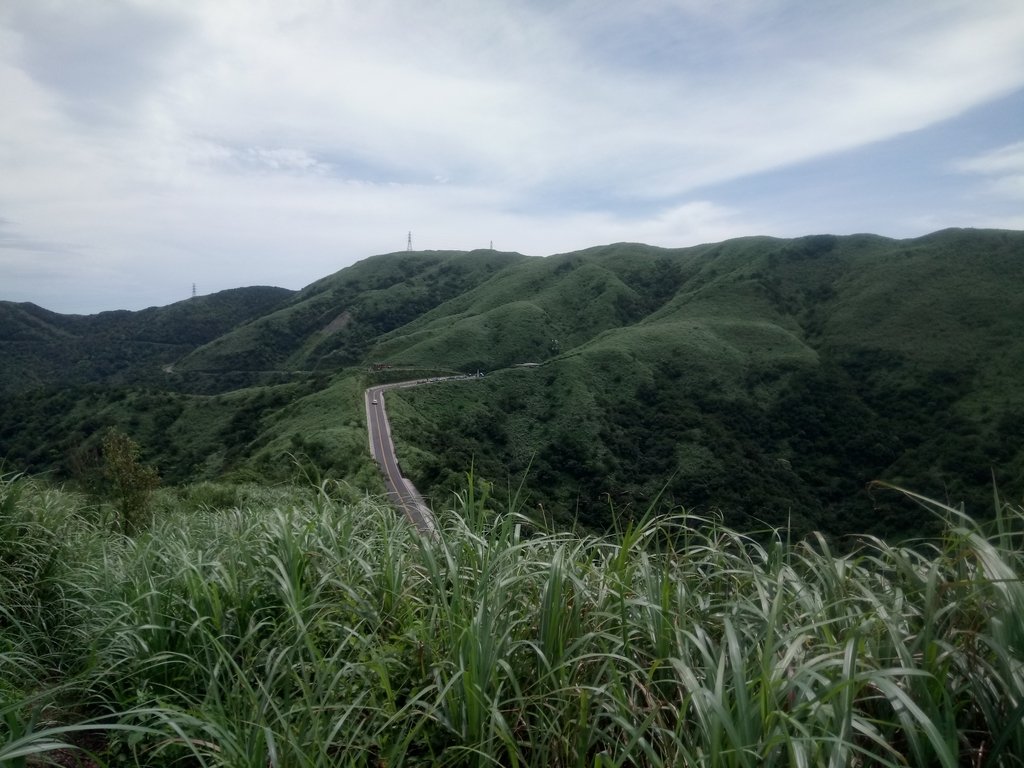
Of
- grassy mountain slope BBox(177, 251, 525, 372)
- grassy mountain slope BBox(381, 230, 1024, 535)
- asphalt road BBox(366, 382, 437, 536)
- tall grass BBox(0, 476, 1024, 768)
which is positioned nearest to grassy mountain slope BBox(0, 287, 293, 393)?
grassy mountain slope BBox(177, 251, 525, 372)

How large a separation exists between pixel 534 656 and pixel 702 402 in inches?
1918

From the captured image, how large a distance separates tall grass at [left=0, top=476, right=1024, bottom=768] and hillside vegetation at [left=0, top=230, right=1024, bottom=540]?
49.8 feet

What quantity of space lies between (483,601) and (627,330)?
62595mm

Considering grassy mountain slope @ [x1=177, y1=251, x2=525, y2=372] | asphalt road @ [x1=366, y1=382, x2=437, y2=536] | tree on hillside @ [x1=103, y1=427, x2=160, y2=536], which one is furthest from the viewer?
grassy mountain slope @ [x1=177, y1=251, x2=525, y2=372]

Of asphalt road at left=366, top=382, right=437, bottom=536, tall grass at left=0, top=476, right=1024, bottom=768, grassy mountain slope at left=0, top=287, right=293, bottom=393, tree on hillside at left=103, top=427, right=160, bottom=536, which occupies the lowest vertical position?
asphalt road at left=366, top=382, right=437, bottom=536

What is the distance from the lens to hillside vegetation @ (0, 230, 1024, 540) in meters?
34.4

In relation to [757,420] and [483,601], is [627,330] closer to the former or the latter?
[757,420]

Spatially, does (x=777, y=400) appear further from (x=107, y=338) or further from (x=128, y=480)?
(x=107, y=338)

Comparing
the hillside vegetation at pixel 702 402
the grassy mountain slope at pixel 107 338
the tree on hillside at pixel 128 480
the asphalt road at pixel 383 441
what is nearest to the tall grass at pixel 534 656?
the tree on hillside at pixel 128 480

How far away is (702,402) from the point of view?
49219mm

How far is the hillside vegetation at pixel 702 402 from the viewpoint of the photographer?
34.4 m

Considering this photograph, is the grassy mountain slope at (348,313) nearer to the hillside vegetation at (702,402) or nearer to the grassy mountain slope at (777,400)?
the hillside vegetation at (702,402)

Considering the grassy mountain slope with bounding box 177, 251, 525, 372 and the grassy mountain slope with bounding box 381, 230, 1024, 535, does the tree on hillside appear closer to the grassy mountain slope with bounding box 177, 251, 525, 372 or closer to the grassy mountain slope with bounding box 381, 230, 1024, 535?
the grassy mountain slope with bounding box 381, 230, 1024, 535

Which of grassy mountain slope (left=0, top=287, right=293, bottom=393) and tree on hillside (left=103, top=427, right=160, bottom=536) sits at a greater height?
grassy mountain slope (left=0, top=287, right=293, bottom=393)
